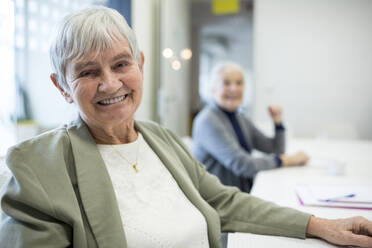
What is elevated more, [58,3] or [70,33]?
[58,3]

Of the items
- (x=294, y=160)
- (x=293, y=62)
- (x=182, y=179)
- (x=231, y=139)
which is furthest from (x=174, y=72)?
(x=182, y=179)

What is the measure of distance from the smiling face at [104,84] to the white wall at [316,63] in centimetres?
344

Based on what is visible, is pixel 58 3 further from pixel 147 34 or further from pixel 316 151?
pixel 316 151

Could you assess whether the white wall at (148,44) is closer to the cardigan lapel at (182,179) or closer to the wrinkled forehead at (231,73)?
the wrinkled forehead at (231,73)

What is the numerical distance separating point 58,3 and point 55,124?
3.07 feet

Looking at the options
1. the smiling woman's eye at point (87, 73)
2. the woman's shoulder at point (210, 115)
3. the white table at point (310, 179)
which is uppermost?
the smiling woman's eye at point (87, 73)

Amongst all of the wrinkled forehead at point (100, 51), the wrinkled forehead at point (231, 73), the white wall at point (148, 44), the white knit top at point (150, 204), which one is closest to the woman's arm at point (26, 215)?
the white knit top at point (150, 204)

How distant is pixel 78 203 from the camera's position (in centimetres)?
76

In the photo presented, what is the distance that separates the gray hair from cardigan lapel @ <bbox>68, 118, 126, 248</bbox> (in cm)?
18

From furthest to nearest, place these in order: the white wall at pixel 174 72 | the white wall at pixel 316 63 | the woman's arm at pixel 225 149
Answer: the white wall at pixel 316 63, the white wall at pixel 174 72, the woman's arm at pixel 225 149

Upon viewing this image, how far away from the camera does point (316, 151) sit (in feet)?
7.31

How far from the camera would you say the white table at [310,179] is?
2.77ft

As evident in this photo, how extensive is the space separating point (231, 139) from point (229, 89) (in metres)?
0.36

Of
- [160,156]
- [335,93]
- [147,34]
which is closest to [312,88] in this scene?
[335,93]
